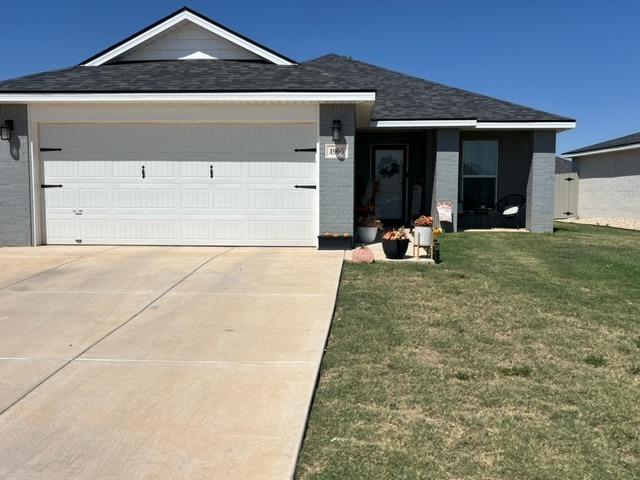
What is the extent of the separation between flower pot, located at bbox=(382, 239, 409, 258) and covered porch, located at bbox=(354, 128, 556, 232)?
5880 millimetres

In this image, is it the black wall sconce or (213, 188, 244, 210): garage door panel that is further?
(213, 188, 244, 210): garage door panel

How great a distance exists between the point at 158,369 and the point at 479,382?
2.46 metres

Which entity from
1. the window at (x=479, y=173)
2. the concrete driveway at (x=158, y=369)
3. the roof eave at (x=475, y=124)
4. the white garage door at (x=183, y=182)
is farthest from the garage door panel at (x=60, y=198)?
the window at (x=479, y=173)

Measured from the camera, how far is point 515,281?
815cm

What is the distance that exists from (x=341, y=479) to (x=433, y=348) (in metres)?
2.31

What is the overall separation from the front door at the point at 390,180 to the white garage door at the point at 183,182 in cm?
555

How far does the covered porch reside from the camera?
1605cm

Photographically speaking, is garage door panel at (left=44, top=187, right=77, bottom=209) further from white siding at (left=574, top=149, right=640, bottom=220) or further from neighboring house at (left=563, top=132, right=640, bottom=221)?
Answer: white siding at (left=574, top=149, right=640, bottom=220)

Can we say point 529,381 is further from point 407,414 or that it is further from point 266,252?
point 266,252

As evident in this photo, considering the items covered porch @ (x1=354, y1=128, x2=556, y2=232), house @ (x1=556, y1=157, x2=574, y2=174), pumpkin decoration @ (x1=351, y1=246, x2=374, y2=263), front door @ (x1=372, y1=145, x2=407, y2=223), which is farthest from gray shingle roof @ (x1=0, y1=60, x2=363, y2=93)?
house @ (x1=556, y1=157, x2=574, y2=174)

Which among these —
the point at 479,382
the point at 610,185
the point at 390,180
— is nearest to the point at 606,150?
the point at 610,185

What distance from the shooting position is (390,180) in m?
16.7

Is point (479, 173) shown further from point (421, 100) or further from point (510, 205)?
point (421, 100)

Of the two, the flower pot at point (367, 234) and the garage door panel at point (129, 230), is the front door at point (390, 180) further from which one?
the garage door panel at point (129, 230)
